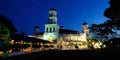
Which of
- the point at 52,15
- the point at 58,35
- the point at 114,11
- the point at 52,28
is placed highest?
the point at 52,15

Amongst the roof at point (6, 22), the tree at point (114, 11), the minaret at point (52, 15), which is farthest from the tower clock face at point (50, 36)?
the tree at point (114, 11)

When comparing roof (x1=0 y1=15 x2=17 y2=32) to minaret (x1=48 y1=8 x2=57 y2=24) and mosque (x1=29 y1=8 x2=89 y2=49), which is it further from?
minaret (x1=48 y1=8 x2=57 y2=24)

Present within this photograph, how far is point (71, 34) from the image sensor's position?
109812 millimetres

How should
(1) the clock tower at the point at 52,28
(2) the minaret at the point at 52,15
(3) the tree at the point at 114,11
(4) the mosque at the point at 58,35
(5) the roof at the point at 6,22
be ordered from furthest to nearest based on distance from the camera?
(1) the clock tower at the point at 52,28
(4) the mosque at the point at 58,35
(2) the minaret at the point at 52,15
(5) the roof at the point at 6,22
(3) the tree at the point at 114,11

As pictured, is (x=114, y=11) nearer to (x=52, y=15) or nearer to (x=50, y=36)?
(x=52, y=15)

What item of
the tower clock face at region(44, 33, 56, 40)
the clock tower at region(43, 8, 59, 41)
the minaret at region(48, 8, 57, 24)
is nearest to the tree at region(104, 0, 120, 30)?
the minaret at region(48, 8, 57, 24)

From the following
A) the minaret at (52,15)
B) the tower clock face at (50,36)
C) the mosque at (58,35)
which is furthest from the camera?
the tower clock face at (50,36)

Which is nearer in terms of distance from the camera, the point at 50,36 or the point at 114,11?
the point at 114,11

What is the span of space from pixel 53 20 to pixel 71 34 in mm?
18820

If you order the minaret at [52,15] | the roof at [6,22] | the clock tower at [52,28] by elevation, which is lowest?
the roof at [6,22]

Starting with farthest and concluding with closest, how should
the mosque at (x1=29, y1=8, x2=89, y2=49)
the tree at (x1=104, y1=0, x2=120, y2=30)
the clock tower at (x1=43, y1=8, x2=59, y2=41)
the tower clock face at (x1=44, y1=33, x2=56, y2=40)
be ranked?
the tower clock face at (x1=44, y1=33, x2=56, y2=40)
the clock tower at (x1=43, y1=8, x2=59, y2=41)
the mosque at (x1=29, y1=8, x2=89, y2=49)
the tree at (x1=104, y1=0, x2=120, y2=30)

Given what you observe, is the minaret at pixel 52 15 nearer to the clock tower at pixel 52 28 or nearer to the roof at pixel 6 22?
the clock tower at pixel 52 28

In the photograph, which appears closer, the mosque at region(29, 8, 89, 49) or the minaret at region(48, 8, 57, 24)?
A: the minaret at region(48, 8, 57, 24)

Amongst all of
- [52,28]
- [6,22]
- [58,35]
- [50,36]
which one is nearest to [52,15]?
[52,28]
